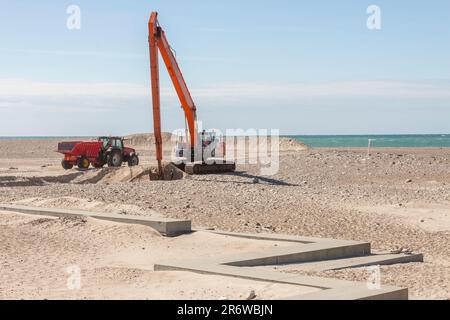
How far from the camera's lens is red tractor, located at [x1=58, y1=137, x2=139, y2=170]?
35.7 metres

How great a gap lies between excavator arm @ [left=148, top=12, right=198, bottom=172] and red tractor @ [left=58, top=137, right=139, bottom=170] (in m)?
5.76

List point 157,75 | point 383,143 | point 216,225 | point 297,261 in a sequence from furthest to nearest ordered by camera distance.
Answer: point 383,143, point 157,75, point 216,225, point 297,261

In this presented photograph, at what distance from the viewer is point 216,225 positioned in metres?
15.4

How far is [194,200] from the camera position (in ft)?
64.1

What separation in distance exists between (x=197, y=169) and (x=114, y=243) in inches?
668

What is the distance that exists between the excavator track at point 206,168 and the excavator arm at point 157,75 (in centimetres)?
105

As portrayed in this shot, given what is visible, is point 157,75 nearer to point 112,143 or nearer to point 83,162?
point 112,143

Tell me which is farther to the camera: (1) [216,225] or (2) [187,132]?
(2) [187,132]

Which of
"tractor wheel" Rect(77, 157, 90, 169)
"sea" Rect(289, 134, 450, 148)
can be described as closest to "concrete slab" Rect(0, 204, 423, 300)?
"tractor wheel" Rect(77, 157, 90, 169)

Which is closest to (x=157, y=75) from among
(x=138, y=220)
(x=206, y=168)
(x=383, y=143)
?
(x=206, y=168)

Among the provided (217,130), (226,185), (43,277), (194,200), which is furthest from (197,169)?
(43,277)

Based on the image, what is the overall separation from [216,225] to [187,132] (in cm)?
1625
